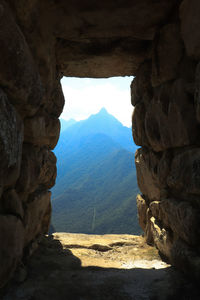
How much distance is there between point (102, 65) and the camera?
2.69m

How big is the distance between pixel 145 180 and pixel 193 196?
43.9 inches

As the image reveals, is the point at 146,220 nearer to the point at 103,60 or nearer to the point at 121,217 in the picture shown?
the point at 103,60

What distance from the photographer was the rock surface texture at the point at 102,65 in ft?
4.85

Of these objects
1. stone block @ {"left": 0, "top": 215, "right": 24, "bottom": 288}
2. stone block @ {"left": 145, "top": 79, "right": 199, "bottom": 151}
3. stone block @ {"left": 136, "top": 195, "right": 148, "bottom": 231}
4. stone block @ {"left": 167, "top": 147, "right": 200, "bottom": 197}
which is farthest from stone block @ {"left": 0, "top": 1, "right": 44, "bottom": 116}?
stone block @ {"left": 136, "top": 195, "right": 148, "bottom": 231}

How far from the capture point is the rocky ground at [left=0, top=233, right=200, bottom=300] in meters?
1.51

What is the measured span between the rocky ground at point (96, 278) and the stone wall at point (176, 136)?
172 mm

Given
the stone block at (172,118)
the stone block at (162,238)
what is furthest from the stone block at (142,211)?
the stone block at (172,118)

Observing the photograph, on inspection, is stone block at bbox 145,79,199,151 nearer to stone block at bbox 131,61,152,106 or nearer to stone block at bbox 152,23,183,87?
stone block at bbox 152,23,183,87

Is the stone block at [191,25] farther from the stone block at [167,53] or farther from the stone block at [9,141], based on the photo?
the stone block at [9,141]

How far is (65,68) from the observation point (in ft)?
9.00

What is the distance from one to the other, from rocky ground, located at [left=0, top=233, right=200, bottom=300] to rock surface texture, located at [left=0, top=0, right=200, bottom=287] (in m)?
0.13

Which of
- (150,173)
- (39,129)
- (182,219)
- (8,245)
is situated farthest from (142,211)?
(8,245)

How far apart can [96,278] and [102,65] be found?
2.27 metres

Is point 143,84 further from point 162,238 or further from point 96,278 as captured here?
point 96,278
